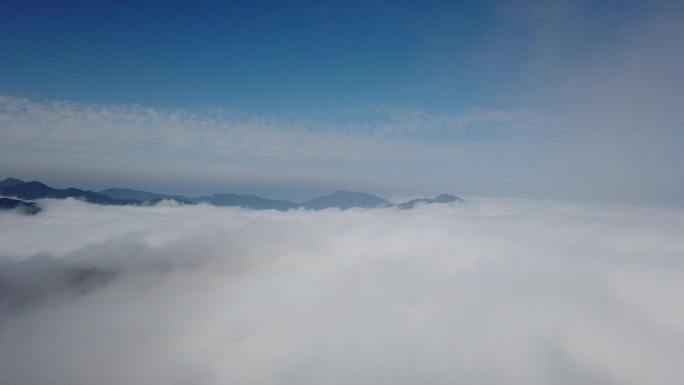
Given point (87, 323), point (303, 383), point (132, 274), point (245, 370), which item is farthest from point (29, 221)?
point (303, 383)

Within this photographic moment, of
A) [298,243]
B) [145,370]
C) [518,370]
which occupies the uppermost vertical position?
[298,243]

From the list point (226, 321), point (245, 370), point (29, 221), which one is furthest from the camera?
point (29, 221)

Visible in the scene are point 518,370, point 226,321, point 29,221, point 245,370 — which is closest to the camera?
point 518,370

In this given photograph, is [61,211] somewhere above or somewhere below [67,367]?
above

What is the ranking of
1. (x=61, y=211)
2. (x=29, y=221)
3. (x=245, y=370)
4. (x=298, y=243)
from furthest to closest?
(x=61, y=211)
(x=298, y=243)
(x=29, y=221)
(x=245, y=370)

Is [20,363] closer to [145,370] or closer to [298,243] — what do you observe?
[145,370]

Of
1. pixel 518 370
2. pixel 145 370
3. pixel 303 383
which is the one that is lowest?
pixel 145 370

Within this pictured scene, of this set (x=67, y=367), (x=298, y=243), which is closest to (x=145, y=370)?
(x=67, y=367)

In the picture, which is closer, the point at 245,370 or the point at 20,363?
the point at 245,370

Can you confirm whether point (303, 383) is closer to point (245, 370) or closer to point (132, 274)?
point (245, 370)
